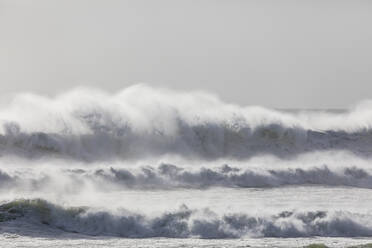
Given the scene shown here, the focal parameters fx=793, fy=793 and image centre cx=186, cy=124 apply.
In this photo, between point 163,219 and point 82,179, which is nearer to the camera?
point 163,219

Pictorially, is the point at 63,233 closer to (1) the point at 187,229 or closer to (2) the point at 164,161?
(1) the point at 187,229

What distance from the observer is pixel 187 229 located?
21.7m

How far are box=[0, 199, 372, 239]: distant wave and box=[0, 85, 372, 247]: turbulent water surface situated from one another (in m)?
0.03

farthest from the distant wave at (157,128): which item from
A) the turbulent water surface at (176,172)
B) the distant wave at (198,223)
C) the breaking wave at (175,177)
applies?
the distant wave at (198,223)

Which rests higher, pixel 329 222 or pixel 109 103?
pixel 109 103

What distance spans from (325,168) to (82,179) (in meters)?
9.92

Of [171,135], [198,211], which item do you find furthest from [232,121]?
[198,211]

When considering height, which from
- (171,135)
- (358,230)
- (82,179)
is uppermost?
(171,135)

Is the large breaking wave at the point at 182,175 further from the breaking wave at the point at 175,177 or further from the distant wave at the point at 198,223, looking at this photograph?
the distant wave at the point at 198,223

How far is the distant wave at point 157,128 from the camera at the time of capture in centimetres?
3222

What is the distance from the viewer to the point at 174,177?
28703 millimetres

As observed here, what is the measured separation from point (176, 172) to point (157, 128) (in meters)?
6.41

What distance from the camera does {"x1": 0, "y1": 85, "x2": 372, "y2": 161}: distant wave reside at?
106 ft

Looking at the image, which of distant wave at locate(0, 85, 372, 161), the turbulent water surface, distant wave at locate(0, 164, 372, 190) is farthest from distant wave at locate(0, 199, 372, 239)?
distant wave at locate(0, 85, 372, 161)
